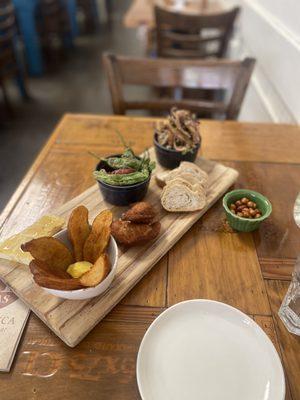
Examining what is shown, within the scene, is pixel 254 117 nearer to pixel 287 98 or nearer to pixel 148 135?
pixel 287 98

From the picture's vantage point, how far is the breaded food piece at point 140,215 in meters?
0.62

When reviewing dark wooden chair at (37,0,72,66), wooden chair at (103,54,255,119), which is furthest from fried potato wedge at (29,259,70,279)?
dark wooden chair at (37,0,72,66)

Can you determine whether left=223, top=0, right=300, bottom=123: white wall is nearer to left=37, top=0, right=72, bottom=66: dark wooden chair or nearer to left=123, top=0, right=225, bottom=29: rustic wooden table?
left=123, top=0, right=225, bottom=29: rustic wooden table

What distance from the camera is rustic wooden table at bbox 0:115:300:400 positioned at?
1.43 ft

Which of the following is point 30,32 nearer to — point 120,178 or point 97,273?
point 120,178

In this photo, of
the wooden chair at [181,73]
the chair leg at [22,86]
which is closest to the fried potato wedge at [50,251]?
the wooden chair at [181,73]

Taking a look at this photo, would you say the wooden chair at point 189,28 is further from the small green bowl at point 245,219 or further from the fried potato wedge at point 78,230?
the fried potato wedge at point 78,230

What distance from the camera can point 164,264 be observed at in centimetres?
60

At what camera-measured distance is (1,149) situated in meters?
2.24

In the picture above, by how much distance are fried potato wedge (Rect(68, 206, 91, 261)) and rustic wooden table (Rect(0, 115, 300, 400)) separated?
0.42 ft

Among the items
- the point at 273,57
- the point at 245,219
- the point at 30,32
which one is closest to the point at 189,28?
the point at 273,57

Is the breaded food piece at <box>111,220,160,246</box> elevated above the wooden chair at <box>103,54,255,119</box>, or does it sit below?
below

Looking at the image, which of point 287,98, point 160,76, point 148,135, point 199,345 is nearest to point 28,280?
point 199,345

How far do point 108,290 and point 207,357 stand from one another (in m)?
0.20
